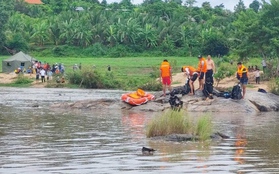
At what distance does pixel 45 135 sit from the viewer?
16.6m

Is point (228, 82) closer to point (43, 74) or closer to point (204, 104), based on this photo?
point (43, 74)

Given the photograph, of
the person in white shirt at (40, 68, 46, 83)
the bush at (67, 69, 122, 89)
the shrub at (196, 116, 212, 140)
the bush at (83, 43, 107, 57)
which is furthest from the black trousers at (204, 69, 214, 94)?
the bush at (83, 43, 107, 57)

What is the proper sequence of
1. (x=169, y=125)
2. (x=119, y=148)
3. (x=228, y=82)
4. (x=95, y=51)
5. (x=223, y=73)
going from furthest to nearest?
(x=95, y=51) → (x=228, y=82) → (x=223, y=73) → (x=169, y=125) → (x=119, y=148)

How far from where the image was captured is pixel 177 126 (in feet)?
51.1

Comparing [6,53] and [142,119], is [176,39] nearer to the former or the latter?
[6,53]

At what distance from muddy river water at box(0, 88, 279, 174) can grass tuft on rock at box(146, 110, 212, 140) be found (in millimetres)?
257

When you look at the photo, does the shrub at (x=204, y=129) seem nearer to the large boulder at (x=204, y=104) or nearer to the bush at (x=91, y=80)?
the large boulder at (x=204, y=104)

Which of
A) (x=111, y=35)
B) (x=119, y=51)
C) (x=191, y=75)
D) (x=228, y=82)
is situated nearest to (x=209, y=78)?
(x=191, y=75)

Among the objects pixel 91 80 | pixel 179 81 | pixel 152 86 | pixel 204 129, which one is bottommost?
pixel 152 86

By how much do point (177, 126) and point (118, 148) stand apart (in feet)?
5.79

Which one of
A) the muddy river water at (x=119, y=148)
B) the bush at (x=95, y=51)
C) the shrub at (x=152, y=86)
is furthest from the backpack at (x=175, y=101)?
the bush at (x=95, y=51)

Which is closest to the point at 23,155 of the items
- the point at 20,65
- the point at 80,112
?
the point at 80,112

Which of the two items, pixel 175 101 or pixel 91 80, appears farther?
pixel 91 80

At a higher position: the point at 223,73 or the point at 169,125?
the point at 169,125
